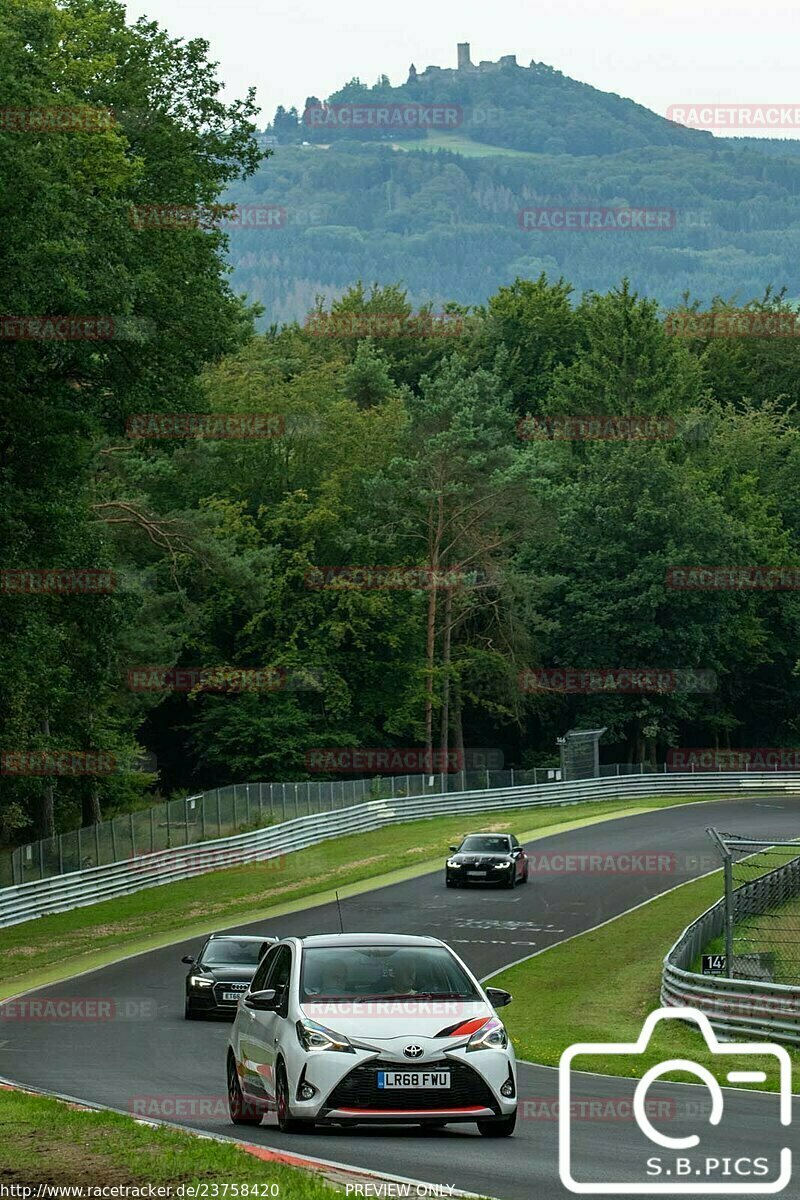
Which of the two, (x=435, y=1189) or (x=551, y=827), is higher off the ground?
(x=435, y=1189)

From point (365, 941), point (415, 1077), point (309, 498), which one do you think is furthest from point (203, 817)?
point (415, 1077)

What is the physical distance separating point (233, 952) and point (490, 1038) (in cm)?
1500

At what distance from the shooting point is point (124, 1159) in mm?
10859

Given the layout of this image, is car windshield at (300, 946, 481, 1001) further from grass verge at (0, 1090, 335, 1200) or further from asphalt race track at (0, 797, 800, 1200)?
grass verge at (0, 1090, 335, 1200)

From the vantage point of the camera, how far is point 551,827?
61562mm

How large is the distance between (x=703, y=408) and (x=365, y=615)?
35.4 metres

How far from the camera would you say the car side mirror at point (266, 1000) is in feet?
44.0

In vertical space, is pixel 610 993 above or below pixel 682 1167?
below

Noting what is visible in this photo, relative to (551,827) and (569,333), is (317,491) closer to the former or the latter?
(551,827)

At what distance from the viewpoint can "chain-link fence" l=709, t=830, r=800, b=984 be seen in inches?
854

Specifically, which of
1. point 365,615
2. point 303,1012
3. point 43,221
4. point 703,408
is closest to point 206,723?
point 365,615

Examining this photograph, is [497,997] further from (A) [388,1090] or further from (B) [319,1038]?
(B) [319,1038]

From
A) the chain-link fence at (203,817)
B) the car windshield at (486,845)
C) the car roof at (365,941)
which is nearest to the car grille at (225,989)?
the car roof at (365,941)

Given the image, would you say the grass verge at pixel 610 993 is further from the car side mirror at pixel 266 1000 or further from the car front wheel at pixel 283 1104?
the car front wheel at pixel 283 1104
